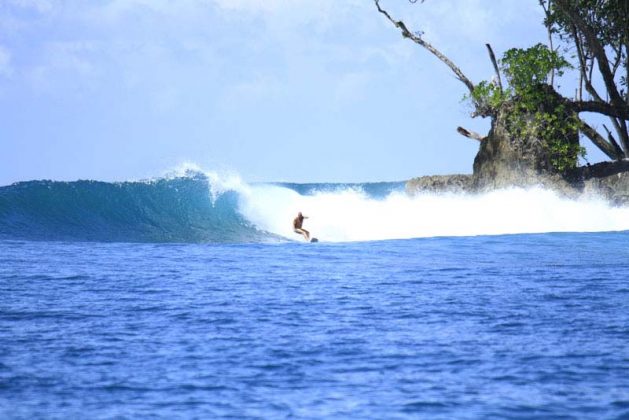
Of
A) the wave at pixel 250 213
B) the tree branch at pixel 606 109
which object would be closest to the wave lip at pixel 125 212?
the wave at pixel 250 213

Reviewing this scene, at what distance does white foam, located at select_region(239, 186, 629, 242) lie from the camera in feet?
76.6

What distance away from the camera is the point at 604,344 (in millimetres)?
7297

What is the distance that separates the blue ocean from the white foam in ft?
12.6

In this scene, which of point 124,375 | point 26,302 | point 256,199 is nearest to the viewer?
point 124,375

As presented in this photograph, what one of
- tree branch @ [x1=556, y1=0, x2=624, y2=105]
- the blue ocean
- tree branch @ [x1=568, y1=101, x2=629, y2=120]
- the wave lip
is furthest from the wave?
the blue ocean

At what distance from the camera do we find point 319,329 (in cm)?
791

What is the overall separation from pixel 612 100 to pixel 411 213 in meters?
6.63

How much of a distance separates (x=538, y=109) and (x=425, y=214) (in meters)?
4.40

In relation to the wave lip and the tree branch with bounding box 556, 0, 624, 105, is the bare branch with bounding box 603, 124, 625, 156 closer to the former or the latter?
the tree branch with bounding box 556, 0, 624, 105

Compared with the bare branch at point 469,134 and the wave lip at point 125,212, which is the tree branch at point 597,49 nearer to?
the bare branch at point 469,134

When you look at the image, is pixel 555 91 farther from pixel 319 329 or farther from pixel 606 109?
pixel 319 329

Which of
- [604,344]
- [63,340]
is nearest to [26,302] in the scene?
[63,340]

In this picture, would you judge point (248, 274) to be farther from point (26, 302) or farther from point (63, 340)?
point (63, 340)

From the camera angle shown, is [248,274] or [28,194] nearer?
[248,274]
